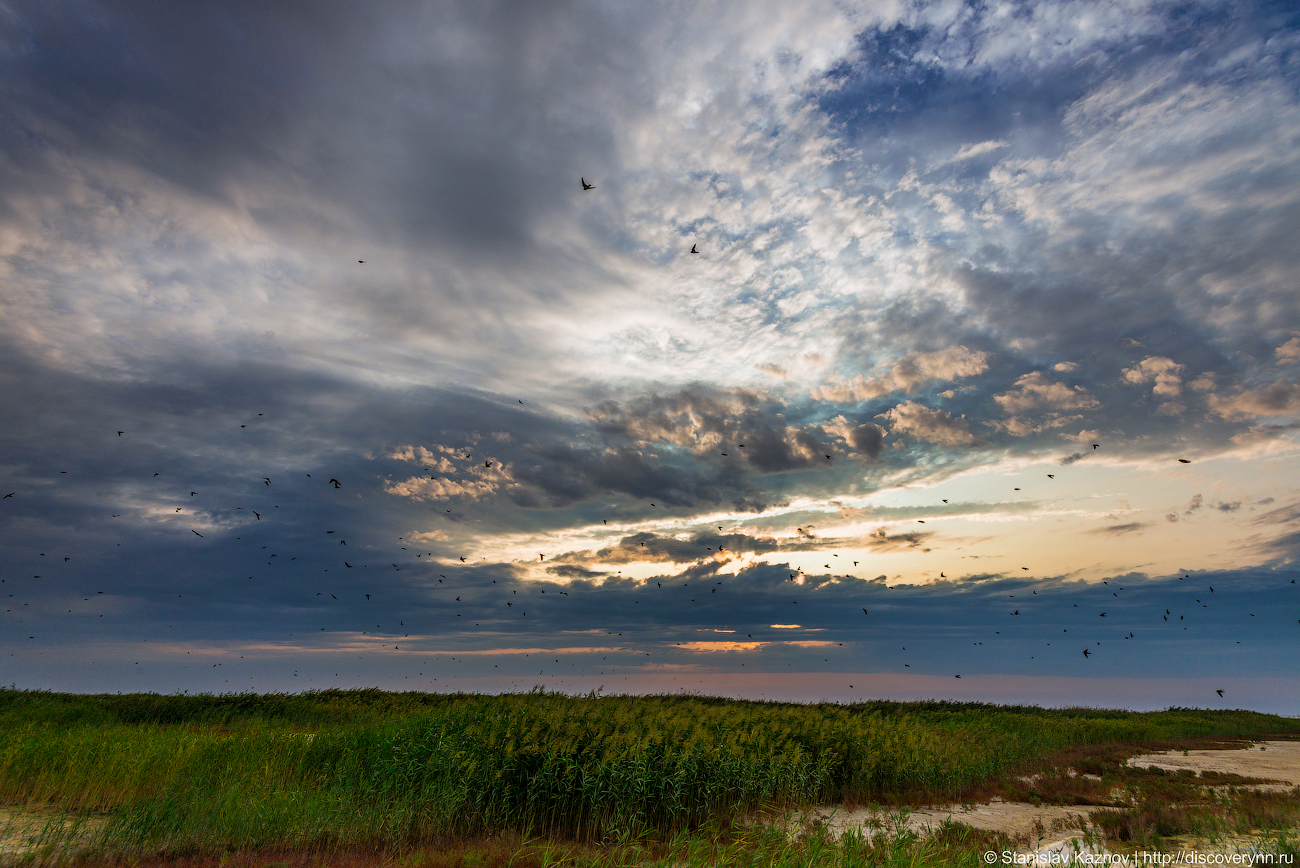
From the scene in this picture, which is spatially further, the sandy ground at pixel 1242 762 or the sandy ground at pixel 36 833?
the sandy ground at pixel 1242 762

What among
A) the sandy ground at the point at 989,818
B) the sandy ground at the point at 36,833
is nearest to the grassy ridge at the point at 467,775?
the sandy ground at the point at 36,833

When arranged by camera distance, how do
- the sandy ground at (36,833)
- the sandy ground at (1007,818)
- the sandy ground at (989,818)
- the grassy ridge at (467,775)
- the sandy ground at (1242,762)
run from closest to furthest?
1. the sandy ground at (36,833)
2. the grassy ridge at (467,775)
3. the sandy ground at (1007,818)
4. the sandy ground at (989,818)
5. the sandy ground at (1242,762)

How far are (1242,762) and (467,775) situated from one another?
5810cm

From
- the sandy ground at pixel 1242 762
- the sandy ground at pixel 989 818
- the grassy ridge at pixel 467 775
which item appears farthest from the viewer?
the sandy ground at pixel 1242 762

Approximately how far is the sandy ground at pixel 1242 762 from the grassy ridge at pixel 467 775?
882 inches

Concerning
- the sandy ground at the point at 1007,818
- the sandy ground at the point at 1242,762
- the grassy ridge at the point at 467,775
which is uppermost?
the grassy ridge at the point at 467,775

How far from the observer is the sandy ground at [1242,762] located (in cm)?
3753

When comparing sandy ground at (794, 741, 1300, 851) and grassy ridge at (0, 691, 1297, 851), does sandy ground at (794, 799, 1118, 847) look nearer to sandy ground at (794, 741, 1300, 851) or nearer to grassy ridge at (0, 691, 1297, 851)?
sandy ground at (794, 741, 1300, 851)

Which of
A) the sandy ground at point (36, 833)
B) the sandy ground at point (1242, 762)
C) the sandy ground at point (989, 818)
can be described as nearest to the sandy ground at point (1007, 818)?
the sandy ground at point (989, 818)

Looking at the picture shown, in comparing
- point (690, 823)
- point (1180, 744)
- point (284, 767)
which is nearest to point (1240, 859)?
point (690, 823)

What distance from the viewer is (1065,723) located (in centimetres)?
5738

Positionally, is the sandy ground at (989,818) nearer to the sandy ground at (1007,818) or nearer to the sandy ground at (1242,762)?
the sandy ground at (1007,818)

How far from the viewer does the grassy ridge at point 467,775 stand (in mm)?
17297

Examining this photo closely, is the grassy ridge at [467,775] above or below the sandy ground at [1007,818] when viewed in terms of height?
above
